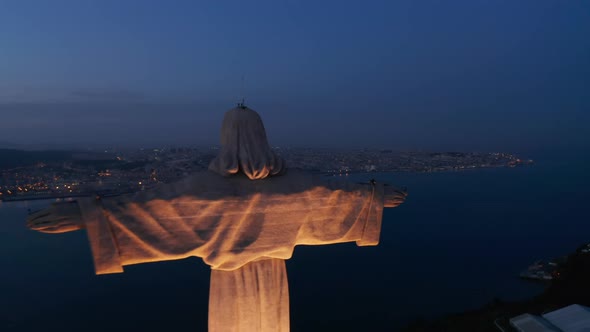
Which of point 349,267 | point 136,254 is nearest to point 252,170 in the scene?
point 136,254

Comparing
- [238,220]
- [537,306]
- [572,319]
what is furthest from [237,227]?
[537,306]

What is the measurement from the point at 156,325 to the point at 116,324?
934 mm

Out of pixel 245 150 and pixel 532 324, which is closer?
pixel 245 150

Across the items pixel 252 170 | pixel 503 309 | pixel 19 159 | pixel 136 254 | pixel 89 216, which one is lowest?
pixel 503 309

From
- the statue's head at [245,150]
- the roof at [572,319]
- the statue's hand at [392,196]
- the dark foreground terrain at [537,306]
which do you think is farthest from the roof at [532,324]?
the statue's head at [245,150]

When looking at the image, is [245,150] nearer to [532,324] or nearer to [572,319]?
[532,324]

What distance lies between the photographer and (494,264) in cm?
1252

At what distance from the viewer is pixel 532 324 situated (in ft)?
14.3

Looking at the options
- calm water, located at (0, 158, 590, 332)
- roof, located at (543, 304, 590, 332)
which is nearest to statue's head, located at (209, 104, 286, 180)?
roof, located at (543, 304, 590, 332)

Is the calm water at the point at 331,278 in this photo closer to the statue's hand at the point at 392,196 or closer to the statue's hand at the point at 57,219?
the statue's hand at the point at 392,196

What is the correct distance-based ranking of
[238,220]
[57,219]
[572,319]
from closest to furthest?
1. [57,219]
2. [238,220]
3. [572,319]

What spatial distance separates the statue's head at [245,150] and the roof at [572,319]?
5071 mm

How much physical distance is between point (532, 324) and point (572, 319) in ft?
1.75

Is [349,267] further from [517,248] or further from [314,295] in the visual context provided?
[517,248]
